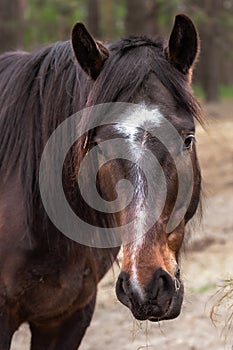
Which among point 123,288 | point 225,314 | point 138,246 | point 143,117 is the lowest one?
point 225,314

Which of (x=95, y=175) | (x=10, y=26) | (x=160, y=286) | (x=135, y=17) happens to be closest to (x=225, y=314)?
(x=95, y=175)

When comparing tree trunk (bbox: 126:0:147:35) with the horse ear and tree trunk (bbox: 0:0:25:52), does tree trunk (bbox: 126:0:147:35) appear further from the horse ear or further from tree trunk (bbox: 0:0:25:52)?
the horse ear

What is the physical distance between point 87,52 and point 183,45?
45 cm

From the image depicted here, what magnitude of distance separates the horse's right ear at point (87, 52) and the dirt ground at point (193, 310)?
1.10 m

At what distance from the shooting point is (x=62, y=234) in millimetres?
4113

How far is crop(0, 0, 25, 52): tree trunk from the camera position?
1499 cm

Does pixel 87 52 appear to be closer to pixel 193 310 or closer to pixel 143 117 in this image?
pixel 143 117

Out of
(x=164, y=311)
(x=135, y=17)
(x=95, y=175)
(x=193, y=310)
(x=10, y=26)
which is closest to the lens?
(x=164, y=311)

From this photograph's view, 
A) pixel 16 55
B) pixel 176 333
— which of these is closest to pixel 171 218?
pixel 16 55

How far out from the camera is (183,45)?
12.3 ft

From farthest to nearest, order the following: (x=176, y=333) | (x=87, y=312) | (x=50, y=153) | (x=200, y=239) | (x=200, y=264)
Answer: (x=200, y=239) < (x=200, y=264) < (x=176, y=333) < (x=87, y=312) < (x=50, y=153)

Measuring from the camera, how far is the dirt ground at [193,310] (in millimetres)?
5852

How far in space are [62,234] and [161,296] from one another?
112 cm

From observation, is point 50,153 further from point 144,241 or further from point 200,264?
point 200,264
